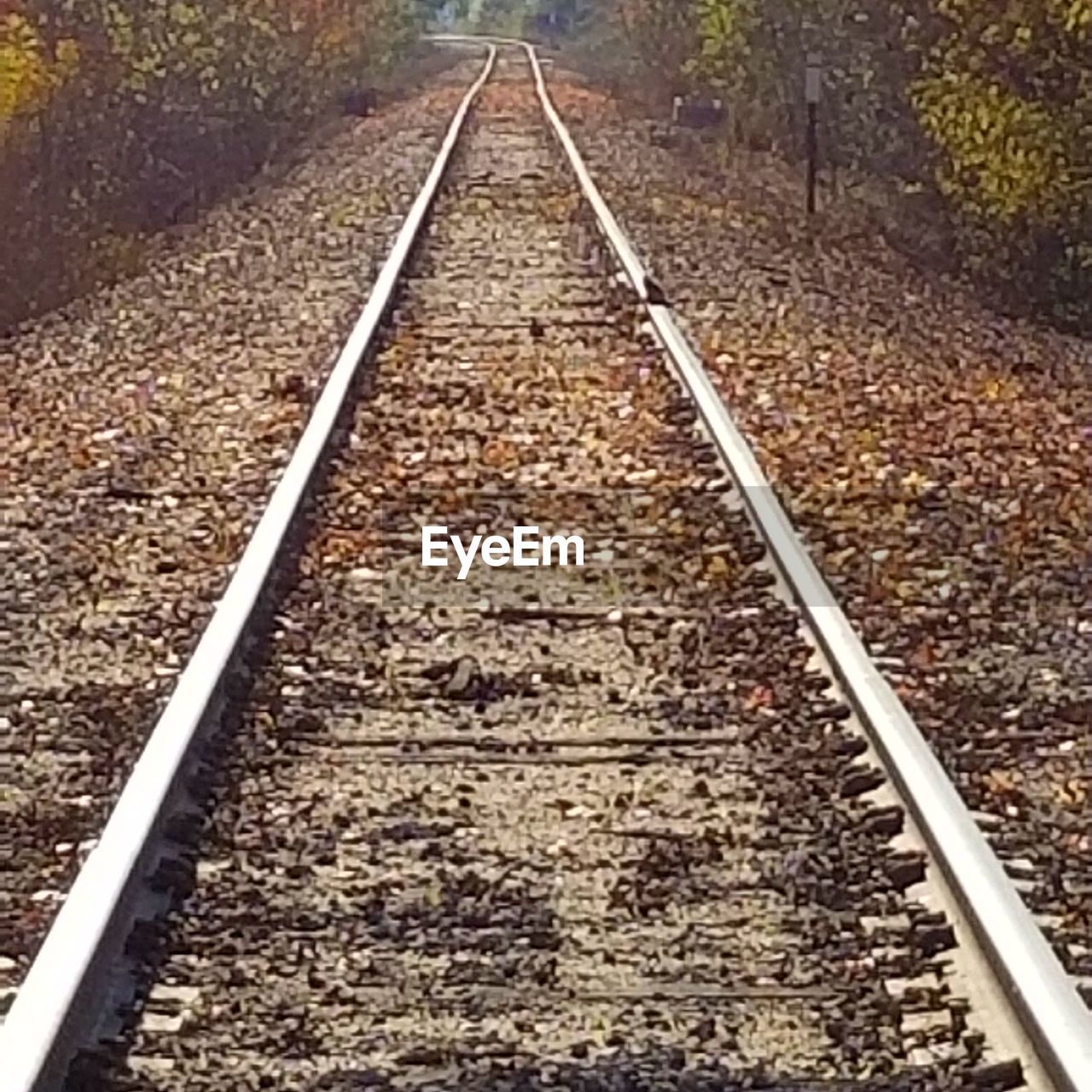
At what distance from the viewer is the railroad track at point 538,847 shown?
4.25 meters

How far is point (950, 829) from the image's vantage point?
5.04 metres

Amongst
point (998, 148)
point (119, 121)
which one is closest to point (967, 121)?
point (998, 148)

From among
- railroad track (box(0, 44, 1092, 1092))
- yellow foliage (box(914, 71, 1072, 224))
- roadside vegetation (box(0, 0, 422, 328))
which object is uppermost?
railroad track (box(0, 44, 1092, 1092))

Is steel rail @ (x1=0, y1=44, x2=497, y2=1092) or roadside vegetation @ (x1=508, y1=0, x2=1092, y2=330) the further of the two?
roadside vegetation @ (x1=508, y1=0, x2=1092, y2=330)

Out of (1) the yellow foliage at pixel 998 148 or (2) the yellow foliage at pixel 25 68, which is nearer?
(1) the yellow foliage at pixel 998 148

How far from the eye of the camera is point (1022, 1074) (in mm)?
4055

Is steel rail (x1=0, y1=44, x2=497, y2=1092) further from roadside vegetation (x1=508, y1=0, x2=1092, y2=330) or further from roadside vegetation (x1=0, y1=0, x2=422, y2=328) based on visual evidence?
roadside vegetation (x1=0, y1=0, x2=422, y2=328)

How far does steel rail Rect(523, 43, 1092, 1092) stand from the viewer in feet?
13.4

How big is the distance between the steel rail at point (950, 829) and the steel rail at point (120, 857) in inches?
54.2

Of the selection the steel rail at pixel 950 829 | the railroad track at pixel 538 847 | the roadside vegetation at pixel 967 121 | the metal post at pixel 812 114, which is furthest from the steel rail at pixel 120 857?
the metal post at pixel 812 114

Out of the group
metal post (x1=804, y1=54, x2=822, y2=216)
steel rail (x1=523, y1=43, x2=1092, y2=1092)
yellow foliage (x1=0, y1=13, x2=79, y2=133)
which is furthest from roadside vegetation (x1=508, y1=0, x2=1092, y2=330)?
steel rail (x1=523, y1=43, x2=1092, y2=1092)

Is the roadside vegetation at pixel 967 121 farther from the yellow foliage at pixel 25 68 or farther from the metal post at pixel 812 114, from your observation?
the yellow foliage at pixel 25 68

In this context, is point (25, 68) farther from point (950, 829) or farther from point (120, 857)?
point (950, 829)

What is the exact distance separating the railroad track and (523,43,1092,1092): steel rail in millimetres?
11
